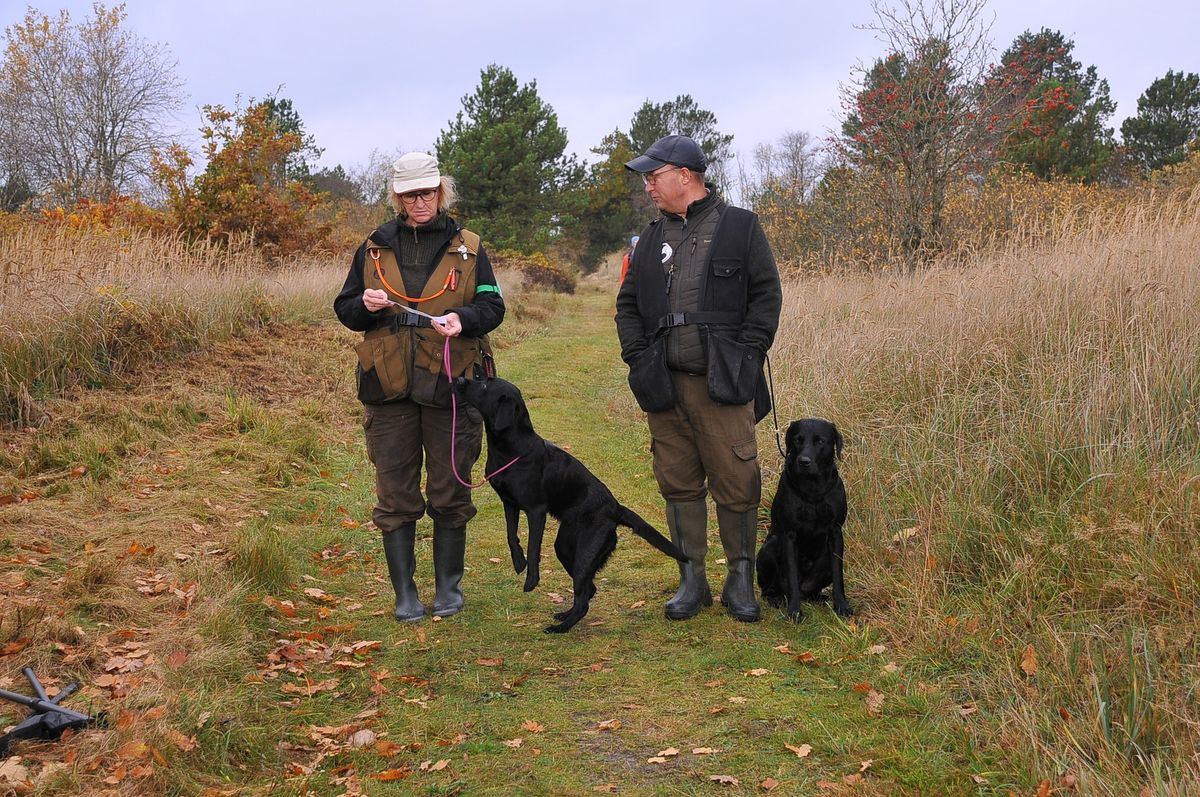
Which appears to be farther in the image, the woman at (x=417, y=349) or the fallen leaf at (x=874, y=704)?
the woman at (x=417, y=349)

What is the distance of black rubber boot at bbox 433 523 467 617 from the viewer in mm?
4836

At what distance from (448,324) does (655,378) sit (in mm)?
975

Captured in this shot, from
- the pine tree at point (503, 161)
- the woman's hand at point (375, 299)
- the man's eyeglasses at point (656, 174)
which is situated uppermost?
the pine tree at point (503, 161)

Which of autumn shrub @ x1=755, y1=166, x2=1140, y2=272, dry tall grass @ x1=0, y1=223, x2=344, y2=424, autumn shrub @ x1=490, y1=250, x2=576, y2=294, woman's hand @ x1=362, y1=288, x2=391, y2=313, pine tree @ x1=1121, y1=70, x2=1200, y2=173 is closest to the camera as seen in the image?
woman's hand @ x1=362, y1=288, x2=391, y2=313

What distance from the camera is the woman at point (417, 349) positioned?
4.49 m

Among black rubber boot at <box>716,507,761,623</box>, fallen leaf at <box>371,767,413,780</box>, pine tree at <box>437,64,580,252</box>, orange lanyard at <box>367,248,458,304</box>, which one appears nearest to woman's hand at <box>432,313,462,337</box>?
orange lanyard at <box>367,248,458,304</box>

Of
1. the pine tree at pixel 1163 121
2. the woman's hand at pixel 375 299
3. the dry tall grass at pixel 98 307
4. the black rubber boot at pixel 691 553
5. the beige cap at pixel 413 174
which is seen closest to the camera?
the woman's hand at pixel 375 299

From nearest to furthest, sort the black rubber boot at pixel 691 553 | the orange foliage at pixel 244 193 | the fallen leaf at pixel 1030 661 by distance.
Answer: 1. the fallen leaf at pixel 1030 661
2. the black rubber boot at pixel 691 553
3. the orange foliage at pixel 244 193

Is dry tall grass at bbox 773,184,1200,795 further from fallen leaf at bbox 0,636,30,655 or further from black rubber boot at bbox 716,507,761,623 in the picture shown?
fallen leaf at bbox 0,636,30,655

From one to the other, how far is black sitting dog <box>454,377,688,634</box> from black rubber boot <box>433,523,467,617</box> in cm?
45

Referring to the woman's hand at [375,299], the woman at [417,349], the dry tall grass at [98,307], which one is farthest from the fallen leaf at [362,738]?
the dry tall grass at [98,307]

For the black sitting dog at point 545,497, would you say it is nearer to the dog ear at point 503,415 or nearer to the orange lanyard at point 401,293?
the dog ear at point 503,415

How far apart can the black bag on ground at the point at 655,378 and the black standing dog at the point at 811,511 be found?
1.92 ft

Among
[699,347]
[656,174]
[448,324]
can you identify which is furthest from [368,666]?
[656,174]
